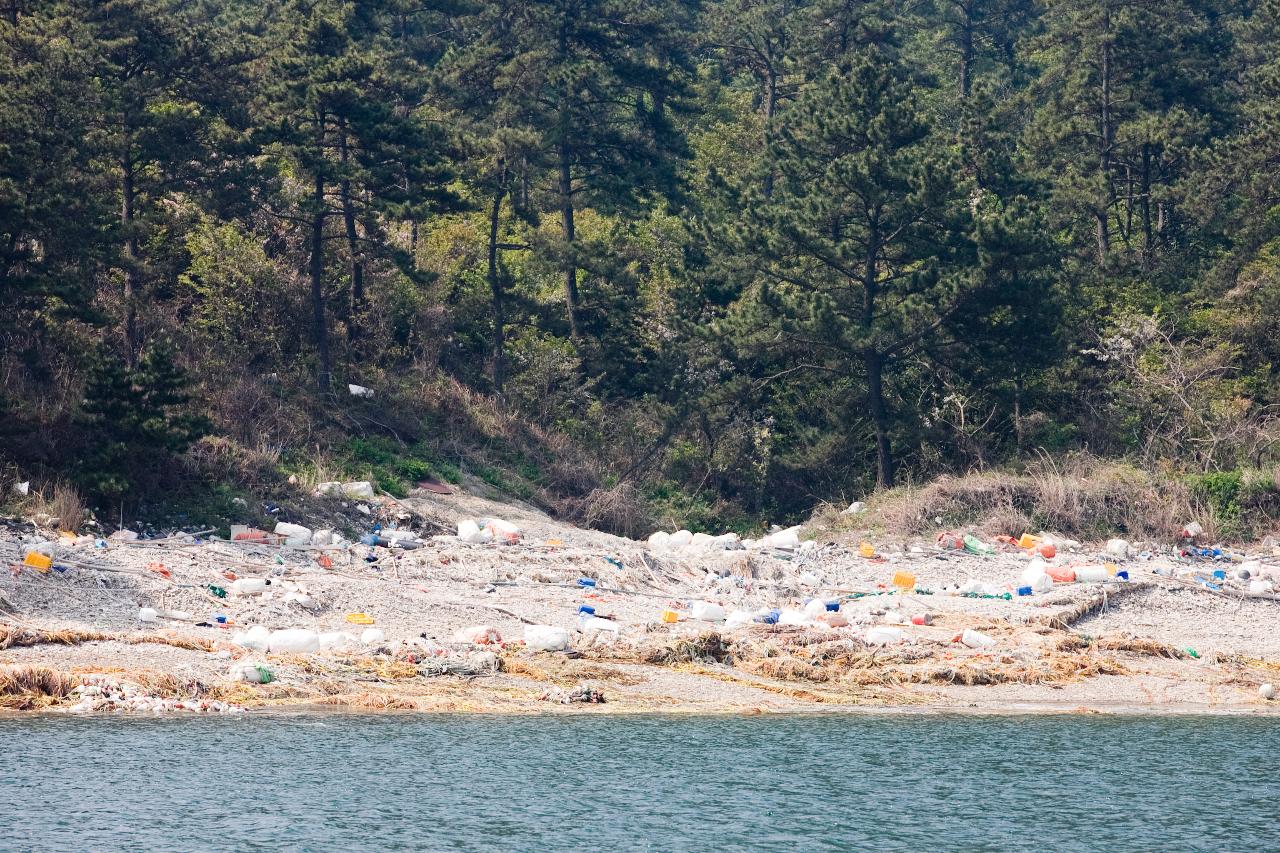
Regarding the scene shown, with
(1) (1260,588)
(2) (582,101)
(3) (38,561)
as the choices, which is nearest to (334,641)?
(3) (38,561)

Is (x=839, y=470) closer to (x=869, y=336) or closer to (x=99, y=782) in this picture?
(x=869, y=336)

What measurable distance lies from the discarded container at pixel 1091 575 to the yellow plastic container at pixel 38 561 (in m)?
15.7

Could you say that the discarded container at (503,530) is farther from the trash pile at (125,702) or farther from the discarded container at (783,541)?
the trash pile at (125,702)

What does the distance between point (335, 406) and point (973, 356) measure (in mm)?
14661

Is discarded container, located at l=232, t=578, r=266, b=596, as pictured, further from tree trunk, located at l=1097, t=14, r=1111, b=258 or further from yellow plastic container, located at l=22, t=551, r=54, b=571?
tree trunk, located at l=1097, t=14, r=1111, b=258

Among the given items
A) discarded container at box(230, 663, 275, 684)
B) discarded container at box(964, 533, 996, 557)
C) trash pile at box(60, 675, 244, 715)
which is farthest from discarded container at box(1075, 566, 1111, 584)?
trash pile at box(60, 675, 244, 715)

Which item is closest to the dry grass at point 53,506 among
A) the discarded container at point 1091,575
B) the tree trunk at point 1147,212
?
the discarded container at point 1091,575

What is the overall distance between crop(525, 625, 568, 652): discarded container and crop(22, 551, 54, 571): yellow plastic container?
253 inches

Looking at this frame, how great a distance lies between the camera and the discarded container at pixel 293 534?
86.1 ft

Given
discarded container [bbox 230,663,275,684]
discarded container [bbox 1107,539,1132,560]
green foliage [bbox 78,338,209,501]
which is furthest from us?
discarded container [bbox 1107,539,1132,560]

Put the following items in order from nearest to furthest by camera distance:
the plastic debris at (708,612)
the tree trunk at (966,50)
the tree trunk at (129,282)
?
the plastic debris at (708,612) → the tree trunk at (129,282) → the tree trunk at (966,50)

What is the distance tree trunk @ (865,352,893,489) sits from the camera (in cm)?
3625

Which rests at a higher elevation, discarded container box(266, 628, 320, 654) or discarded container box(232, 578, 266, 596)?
discarded container box(232, 578, 266, 596)

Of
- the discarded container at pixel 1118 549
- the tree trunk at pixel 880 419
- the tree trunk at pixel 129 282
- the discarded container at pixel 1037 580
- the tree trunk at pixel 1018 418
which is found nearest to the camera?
the discarded container at pixel 1037 580
